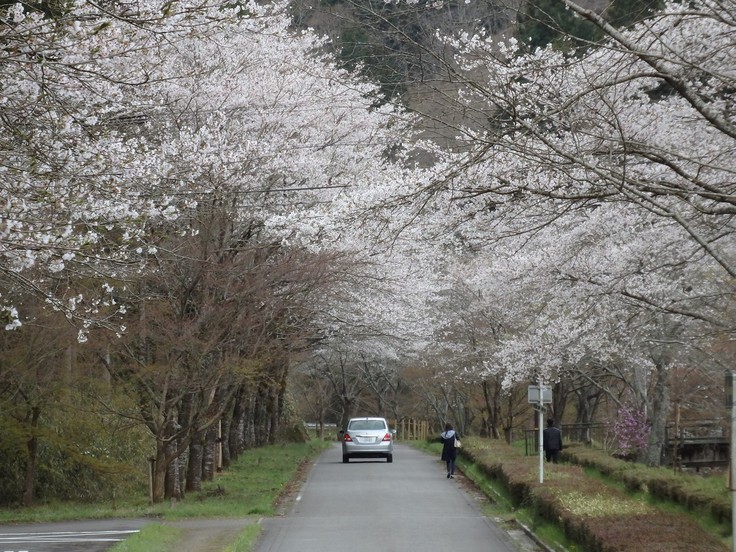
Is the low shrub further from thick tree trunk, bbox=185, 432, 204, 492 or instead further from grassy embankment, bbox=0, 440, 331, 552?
thick tree trunk, bbox=185, 432, 204, 492

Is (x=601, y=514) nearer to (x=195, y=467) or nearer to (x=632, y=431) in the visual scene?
(x=195, y=467)

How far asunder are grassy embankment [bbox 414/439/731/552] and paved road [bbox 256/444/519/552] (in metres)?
0.73

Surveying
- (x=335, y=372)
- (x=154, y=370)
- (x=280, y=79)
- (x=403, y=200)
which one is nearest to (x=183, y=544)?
(x=154, y=370)

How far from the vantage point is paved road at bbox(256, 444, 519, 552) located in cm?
1426

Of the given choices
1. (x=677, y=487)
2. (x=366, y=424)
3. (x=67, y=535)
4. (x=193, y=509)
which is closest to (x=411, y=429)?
(x=366, y=424)

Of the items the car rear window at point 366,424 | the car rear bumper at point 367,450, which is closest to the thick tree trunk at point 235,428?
the car rear bumper at point 367,450

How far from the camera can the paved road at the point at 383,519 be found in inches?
561

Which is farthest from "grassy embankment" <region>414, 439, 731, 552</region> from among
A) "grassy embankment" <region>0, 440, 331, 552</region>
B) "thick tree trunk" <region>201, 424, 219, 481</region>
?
"thick tree trunk" <region>201, 424, 219, 481</region>

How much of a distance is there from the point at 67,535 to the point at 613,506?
26.6 ft

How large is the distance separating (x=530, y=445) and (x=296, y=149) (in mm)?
16106

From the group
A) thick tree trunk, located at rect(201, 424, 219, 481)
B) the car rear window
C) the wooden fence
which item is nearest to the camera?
thick tree trunk, located at rect(201, 424, 219, 481)

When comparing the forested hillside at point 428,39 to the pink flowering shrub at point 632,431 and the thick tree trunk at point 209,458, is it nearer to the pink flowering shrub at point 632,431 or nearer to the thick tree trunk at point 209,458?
the thick tree trunk at point 209,458

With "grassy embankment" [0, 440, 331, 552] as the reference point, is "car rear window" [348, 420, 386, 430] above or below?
above

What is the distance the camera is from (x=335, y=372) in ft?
195
